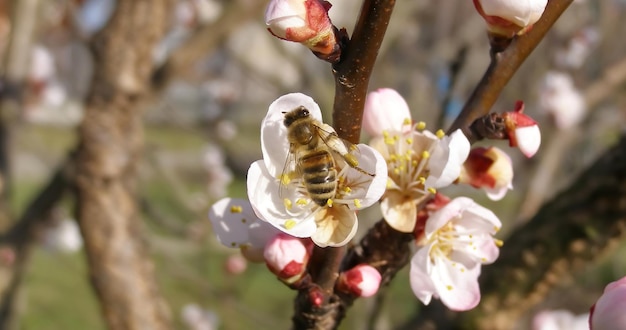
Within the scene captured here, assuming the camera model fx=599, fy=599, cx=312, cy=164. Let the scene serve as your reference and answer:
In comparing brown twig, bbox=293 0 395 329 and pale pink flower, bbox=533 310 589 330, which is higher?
brown twig, bbox=293 0 395 329

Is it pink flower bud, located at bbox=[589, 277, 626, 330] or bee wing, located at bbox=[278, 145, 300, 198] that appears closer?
pink flower bud, located at bbox=[589, 277, 626, 330]

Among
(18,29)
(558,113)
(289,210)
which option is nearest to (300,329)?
(289,210)

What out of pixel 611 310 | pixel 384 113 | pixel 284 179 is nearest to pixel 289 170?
pixel 284 179

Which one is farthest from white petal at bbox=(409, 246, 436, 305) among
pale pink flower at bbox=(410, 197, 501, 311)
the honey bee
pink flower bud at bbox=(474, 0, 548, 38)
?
pink flower bud at bbox=(474, 0, 548, 38)

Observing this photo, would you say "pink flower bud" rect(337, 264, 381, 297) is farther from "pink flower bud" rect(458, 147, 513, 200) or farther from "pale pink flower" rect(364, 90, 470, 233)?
"pink flower bud" rect(458, 147, 513, 200)

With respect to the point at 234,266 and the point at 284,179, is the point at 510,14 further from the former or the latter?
the point at 234,266

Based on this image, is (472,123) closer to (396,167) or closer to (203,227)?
(396,167)
